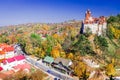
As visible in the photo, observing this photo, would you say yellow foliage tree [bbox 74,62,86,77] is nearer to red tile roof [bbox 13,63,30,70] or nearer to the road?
the road

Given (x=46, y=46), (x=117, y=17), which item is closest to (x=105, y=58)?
(x=46, y=46)

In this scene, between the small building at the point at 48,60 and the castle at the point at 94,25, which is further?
the castle at the point at 94,25

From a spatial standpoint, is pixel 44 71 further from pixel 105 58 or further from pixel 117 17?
pixel 117 17

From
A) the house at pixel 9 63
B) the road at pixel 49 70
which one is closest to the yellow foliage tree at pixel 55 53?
the road at pixel 49 70

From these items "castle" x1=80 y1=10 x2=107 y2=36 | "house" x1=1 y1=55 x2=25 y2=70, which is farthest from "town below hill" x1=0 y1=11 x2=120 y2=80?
"house" x1=1 y1=55 x2=25 y2=70

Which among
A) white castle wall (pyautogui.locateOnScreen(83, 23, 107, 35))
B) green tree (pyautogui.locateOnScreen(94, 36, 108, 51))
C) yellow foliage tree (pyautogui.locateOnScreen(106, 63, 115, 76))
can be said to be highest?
white castle wall (pyautogui.locateOnScreen(83, 23, 107, 35))

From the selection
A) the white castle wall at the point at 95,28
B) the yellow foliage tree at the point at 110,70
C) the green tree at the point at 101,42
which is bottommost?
the yellow foliage tree at the point at 110,70

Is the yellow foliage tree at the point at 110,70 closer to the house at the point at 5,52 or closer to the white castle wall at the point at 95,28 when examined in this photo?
the white castle wall at the point at 95,28

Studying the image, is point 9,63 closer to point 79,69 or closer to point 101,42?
point 79,69
